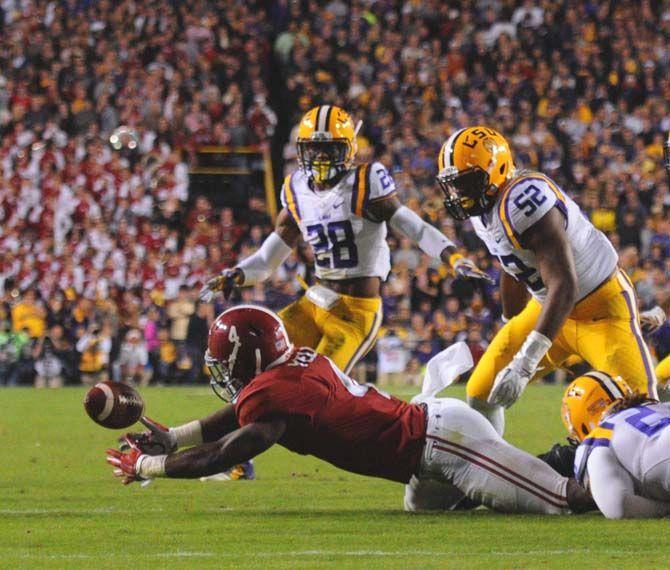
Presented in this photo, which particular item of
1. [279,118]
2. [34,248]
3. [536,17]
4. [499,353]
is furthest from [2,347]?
[499,353]

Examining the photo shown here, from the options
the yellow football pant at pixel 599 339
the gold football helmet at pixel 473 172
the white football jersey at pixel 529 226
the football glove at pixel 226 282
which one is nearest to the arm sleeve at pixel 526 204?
the white football jersey at pixel 529 226

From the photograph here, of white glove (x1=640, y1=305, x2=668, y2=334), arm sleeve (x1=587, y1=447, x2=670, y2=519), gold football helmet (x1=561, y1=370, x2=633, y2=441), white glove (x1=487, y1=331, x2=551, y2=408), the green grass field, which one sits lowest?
the green grass field

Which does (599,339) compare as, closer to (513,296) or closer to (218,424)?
(513,296)

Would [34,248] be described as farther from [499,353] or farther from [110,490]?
[499,353]

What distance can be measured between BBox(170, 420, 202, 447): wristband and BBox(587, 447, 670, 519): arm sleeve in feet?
5.77

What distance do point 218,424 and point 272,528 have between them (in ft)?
2.53

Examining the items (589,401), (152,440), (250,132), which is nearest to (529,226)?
(589,401)

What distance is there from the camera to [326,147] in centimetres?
827

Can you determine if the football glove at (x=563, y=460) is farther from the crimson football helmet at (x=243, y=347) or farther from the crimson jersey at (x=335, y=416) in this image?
the crimson football helmet at (x=243, y=347)

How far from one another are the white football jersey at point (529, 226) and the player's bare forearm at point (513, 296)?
32 cm

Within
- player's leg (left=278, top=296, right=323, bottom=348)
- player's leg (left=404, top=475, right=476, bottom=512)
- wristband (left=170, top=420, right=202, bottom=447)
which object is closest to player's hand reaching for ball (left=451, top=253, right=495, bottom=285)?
player's leg (left=278, top=296, right=323, bottom=348)

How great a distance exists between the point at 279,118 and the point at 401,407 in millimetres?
14810

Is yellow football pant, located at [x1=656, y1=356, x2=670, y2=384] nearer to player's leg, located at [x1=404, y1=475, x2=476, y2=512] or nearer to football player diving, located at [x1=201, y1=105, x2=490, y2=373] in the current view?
football player diving, located at [x1=201, y1=105, x2=490, y2=373]

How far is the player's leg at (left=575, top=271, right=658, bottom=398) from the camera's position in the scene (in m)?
6.83
